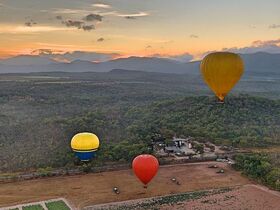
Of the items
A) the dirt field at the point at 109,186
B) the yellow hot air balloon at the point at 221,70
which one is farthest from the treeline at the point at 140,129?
the yellow hot air balloon at the point at 221,70

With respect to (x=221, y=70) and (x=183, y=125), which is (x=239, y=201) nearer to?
(x=221, y=70)

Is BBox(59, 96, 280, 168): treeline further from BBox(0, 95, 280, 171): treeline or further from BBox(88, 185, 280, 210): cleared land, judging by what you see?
BBox(88, 185, 280, 210): cleared land

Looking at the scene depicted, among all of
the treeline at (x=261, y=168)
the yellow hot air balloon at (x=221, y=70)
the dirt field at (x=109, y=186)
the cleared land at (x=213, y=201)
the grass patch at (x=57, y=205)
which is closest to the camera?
the cleared land at (x=213, y=201)

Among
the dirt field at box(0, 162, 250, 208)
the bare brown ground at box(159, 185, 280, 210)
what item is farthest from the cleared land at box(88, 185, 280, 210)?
the dirt field at box(0, 162, 250, 208)

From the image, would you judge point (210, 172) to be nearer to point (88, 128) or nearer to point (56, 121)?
point (88, 128)

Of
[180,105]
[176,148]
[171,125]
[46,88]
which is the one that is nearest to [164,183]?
[176,148]

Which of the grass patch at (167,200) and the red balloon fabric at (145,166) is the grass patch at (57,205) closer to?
the grass patch at (167,200)

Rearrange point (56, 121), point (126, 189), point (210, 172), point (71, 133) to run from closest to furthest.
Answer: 1. point (126, 189)
2. point (210, 172)
3. point (71, 133)
4. point (56, 121)
